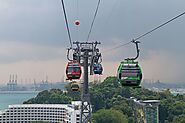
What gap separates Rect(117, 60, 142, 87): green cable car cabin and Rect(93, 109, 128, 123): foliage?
3310 cm

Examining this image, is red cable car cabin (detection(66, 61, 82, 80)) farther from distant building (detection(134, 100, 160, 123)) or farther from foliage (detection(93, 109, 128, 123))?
foliage (detection(93, 109, 128, 123))

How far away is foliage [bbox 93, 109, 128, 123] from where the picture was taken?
1758 inches

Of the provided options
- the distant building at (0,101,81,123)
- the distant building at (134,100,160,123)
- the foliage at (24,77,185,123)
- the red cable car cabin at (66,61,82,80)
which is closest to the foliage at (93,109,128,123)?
the distant building at (134,100,160,123)

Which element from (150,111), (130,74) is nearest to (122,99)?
(150,111)

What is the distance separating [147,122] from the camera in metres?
42.5

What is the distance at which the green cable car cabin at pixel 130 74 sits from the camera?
38.2ft

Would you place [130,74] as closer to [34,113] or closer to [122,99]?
[122,99]

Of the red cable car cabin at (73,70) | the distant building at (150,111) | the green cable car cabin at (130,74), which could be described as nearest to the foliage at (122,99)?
the distant building at (150,111)

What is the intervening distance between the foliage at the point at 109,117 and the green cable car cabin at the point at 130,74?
33095 mm

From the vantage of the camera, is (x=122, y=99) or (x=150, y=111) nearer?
(x=150, y=111)

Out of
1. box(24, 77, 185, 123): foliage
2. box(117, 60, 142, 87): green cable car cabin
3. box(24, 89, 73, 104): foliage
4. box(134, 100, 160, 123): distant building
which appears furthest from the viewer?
box(24, 89, 73, 104): foliage

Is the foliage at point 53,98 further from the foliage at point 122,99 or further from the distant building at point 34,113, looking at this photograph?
the distant building at point 34,113

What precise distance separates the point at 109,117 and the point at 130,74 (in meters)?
34.4

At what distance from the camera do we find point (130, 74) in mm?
11656
